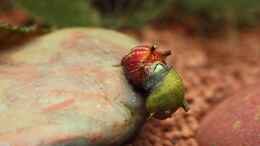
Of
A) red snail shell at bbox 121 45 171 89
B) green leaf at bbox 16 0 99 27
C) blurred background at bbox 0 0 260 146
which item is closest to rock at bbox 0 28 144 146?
red snail shell at bbox 121 45 171 89

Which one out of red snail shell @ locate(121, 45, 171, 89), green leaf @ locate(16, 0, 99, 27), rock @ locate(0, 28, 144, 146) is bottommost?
green leaf @ locate(16, 0, 99, 27)

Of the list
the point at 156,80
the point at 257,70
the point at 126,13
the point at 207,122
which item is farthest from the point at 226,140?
the point at 126,13

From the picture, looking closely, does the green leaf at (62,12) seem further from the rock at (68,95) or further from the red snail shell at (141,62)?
the red snail shell at (141,62)

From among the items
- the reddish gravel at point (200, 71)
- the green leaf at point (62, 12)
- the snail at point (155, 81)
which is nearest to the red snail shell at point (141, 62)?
the snail at point (155, 81)

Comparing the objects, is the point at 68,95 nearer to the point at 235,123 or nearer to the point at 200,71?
the point at 235,123

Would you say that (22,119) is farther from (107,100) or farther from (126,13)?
(126,13)

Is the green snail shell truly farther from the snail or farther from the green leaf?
the green leaf
